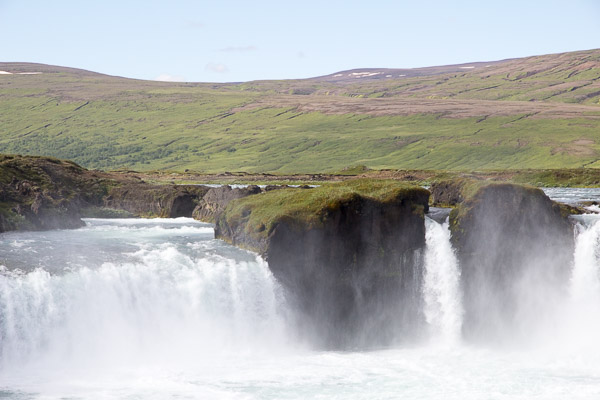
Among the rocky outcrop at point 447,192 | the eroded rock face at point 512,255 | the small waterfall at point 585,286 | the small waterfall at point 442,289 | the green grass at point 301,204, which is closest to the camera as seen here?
the green grass at point 301,204

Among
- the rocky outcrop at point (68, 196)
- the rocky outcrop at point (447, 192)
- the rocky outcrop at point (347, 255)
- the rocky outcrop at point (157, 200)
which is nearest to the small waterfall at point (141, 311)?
the rocky outcrop at point (347, 255)

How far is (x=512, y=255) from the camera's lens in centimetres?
4122

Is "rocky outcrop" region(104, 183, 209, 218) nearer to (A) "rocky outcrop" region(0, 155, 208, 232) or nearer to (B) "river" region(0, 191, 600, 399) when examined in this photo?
(A) "rocky outcrop" region(0, 155, 208, 232)

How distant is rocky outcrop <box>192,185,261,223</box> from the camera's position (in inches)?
2008

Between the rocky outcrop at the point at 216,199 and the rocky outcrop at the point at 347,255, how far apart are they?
902 cm

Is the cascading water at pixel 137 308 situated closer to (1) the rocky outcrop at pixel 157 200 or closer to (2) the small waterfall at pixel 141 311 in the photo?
(2) the small waterfall at pixel 141 311

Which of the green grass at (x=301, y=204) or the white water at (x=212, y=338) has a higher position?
the green grass at (x=301, y=204)

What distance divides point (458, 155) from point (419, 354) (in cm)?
12406

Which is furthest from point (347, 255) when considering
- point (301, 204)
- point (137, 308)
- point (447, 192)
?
point (447, 192)

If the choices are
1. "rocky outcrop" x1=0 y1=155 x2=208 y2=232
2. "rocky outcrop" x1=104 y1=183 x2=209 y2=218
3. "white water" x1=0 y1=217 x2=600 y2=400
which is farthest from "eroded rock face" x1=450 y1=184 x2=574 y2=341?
"rocky outcrop" x1=0 y1=155 x2=208 y2=232

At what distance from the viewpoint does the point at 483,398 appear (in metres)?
29.5

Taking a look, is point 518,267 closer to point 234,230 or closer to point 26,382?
point 234,230

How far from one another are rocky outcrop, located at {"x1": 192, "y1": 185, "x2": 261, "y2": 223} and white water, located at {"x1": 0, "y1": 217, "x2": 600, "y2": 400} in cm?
891

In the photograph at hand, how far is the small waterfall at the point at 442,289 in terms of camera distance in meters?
40.0
